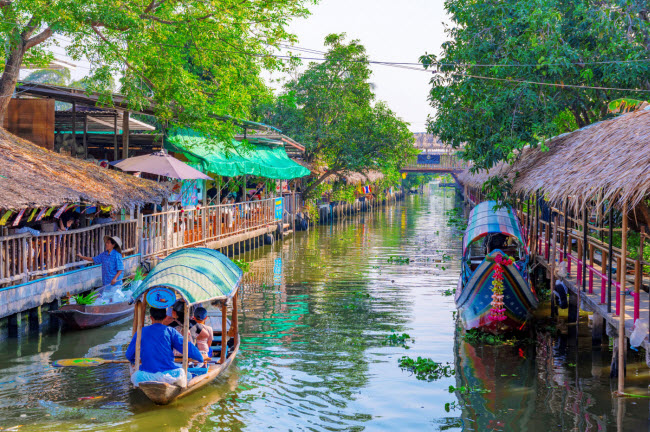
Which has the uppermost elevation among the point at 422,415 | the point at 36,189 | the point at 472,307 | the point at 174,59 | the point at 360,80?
the point at 360,80

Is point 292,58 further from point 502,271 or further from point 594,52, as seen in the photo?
point 502,271

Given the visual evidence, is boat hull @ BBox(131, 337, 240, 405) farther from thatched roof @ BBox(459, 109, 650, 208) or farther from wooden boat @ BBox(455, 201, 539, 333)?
thatched roof @ BBox(459, 109, 650, 208)

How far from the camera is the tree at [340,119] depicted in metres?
37.0

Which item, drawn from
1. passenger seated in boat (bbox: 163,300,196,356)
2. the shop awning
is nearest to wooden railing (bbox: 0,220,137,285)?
passenger seated in boat (bbox: 163,300,196,356)

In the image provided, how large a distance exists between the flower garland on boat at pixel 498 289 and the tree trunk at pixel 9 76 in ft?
37.1

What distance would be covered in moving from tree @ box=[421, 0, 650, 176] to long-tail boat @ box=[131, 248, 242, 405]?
7.47 metres

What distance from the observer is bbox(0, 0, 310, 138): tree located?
569 inches

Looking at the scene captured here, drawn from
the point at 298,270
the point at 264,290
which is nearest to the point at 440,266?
the point at 298,270

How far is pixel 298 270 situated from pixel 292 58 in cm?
721

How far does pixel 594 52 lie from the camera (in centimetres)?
1567

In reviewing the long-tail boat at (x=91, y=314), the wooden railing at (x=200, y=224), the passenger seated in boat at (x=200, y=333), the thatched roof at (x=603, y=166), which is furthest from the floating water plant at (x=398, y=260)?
the passenger seated in boat at (x=200, y=333)

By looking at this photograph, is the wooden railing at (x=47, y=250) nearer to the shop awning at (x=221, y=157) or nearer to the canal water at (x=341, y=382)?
the canal water at (x=341, y=382)

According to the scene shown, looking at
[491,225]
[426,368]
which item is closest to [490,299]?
[426,368]

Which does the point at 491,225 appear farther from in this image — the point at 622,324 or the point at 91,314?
the point at 91,314
